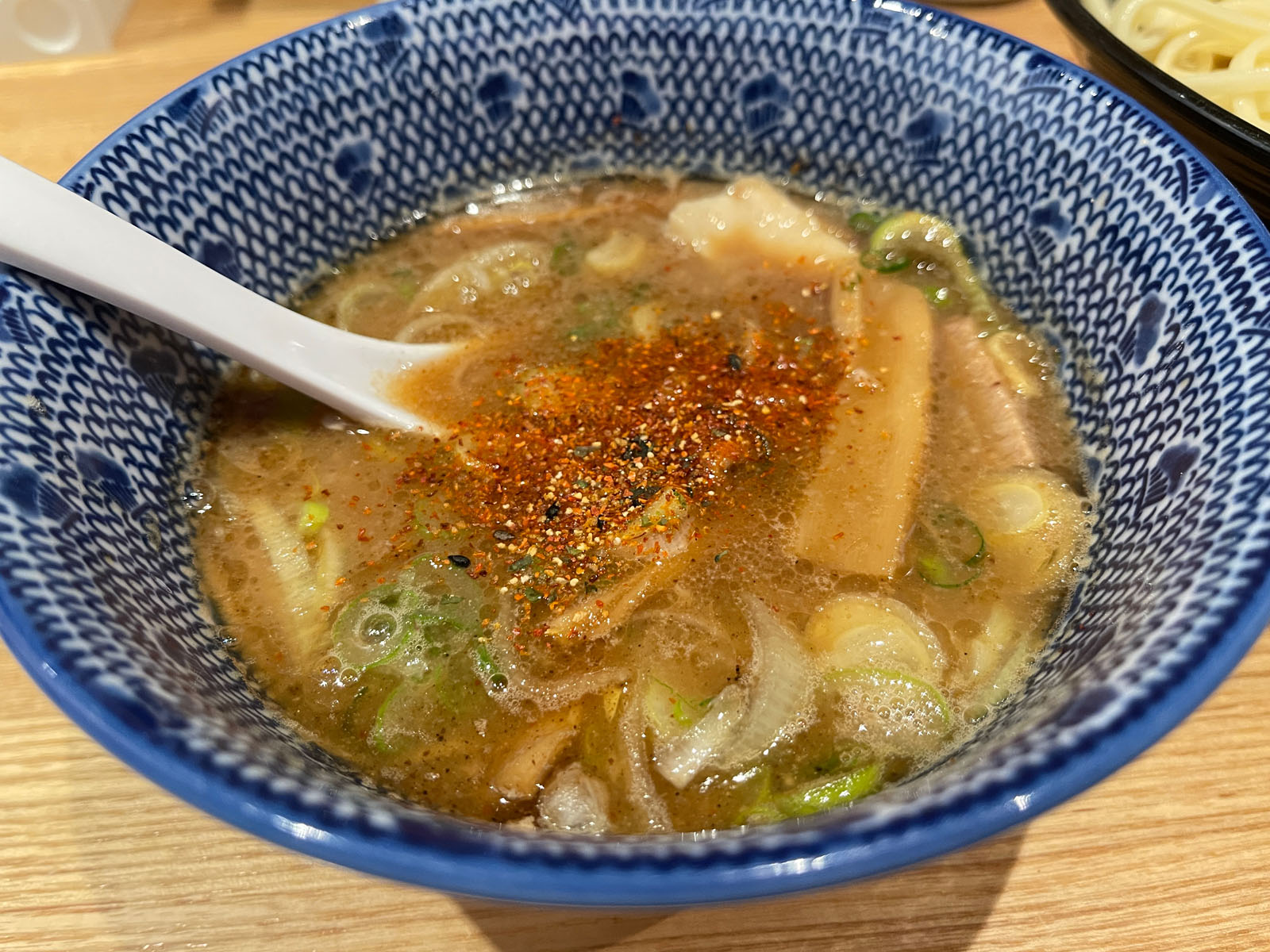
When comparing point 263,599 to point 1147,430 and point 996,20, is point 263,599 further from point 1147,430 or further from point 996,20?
point 996,20

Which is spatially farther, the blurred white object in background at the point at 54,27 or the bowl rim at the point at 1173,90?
the blurred white object in background at the point at 54,27

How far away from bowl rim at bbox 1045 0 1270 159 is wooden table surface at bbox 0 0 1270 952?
0.77m

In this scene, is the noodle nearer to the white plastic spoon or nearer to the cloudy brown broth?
the cloudy brown broth

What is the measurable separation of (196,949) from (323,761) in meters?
0.26

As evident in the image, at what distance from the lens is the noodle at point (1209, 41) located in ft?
5.65

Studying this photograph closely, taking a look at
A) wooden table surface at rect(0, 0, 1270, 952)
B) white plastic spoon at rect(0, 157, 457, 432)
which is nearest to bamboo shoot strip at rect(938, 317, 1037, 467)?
wooden table surface at rect(0, 0, 1270, 952)

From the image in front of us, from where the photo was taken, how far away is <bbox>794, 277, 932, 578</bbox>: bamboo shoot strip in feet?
3.65

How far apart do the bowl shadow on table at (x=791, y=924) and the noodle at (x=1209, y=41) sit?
164 centimetres

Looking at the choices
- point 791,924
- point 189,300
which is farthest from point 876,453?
point 189,300

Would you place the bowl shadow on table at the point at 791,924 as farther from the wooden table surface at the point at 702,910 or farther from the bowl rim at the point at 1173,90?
the bowl rim at the point at 1173,90

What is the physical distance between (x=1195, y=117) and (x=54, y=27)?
7.81 ft

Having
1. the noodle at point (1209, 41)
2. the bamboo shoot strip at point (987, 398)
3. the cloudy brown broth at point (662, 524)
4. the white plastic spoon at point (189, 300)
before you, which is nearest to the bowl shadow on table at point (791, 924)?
the cloudy brown broth at point (662, 524)

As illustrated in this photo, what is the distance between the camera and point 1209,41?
A: 1840mm

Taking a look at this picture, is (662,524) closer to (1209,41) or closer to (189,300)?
(189,300)
